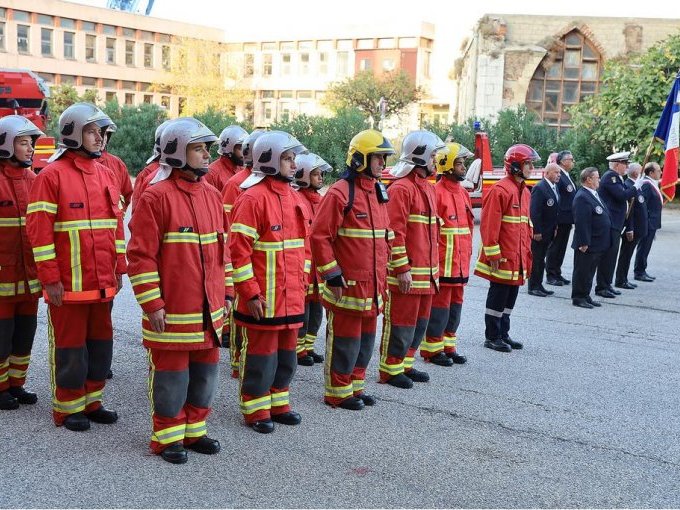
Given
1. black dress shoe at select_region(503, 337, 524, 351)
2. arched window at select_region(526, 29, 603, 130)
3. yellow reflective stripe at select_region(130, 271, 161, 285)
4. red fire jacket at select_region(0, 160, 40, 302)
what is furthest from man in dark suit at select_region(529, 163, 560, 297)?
arched window at select_region(526, 29, 603, 130)

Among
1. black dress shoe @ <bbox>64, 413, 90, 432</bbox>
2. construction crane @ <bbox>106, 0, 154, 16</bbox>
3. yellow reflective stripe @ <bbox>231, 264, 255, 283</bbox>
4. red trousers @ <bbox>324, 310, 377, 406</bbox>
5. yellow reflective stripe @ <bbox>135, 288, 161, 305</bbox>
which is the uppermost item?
construction crane @ <bbox>106, 0, 154, 16</bbox>

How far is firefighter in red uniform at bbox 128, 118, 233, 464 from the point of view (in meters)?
5.13

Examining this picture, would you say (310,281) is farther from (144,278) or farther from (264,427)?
(144,278)

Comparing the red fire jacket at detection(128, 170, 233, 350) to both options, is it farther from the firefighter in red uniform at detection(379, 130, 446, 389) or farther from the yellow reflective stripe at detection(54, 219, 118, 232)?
the firefighter in red uniform at detection(379, 130, 446, 389)

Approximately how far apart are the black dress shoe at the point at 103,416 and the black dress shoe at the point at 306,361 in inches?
93.4

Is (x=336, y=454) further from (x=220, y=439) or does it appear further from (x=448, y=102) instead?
(x=448, y=102)

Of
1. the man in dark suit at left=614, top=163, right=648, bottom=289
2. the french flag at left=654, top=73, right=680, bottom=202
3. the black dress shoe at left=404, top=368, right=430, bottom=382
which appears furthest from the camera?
the french flag at left=654, top=73, right=680, bottom=202

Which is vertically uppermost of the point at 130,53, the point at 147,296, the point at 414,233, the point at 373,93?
the point at 130,53

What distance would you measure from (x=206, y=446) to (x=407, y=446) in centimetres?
138

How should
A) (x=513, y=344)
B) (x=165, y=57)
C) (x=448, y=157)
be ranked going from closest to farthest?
(x=448, y=157)
(x=513, y=344)
(x=165, y=57)

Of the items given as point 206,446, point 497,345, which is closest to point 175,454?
point 206,446

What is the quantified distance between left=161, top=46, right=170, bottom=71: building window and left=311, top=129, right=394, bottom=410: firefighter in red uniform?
72.6 meters

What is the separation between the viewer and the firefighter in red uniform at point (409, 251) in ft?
23.2

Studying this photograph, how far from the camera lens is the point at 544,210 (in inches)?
506
